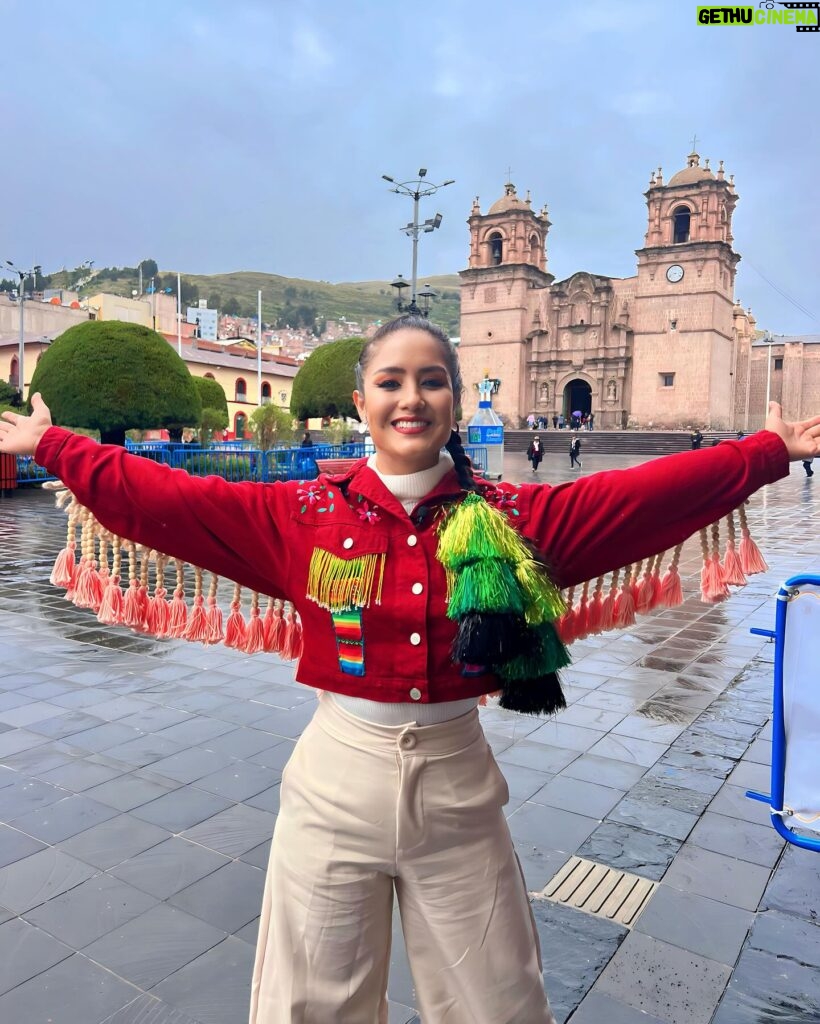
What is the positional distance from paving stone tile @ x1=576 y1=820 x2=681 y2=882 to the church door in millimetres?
46082

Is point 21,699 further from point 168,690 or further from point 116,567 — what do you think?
point 116,567

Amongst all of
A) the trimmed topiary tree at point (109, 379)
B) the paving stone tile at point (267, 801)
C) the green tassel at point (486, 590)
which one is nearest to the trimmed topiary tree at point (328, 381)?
the trimmed topiary tree at point (109, 379)

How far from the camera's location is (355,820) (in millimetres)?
1600

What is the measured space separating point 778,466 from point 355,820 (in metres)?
1.16

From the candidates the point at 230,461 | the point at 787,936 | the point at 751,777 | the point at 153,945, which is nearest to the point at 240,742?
the point at 153,945

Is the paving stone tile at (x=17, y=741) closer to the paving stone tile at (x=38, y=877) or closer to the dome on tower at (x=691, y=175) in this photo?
the paving stone tile at (x=38, y=877)

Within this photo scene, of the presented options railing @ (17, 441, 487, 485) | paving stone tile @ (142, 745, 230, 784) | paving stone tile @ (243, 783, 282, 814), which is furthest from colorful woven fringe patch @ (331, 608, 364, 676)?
railing @ (17, 441, 487, 485)

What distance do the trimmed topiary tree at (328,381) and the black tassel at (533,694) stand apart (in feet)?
73.3

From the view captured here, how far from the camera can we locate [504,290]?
4878cm

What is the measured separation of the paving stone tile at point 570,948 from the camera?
97.7 inches

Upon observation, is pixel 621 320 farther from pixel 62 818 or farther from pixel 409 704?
pixel 409 704

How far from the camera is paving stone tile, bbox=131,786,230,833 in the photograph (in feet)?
11.5

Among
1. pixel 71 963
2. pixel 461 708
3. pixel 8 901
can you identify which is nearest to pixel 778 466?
pixel 461 708

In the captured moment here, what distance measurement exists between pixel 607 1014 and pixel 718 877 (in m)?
0.95
